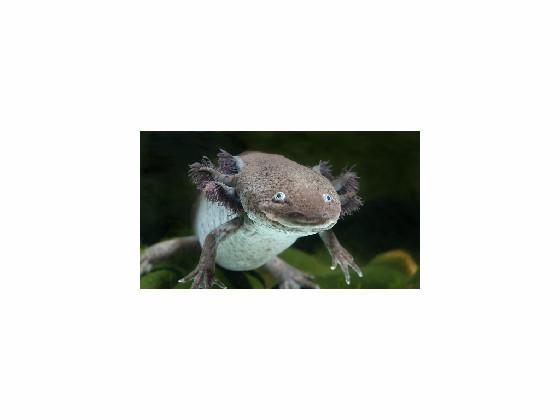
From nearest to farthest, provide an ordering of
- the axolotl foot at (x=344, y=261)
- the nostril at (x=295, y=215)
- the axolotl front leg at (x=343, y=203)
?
the nostril at (x=295, y=215), the axolotl front leg at (x=343, y=203), the axolotl foot at (x=344, y=261)

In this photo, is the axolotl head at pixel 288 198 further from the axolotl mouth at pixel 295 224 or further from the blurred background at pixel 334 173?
the blurred background at pixel 334 173

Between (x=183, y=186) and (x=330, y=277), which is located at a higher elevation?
(x=183, y=186)

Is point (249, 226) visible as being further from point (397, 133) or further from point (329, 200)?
point (397, 133)

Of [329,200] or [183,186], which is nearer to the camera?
[329,200]

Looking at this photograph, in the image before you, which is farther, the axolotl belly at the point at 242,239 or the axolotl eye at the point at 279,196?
the axolotl belly at the point at 242,239

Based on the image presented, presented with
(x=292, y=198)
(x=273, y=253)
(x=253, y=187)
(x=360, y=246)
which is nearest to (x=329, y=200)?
(x=292, y=198)

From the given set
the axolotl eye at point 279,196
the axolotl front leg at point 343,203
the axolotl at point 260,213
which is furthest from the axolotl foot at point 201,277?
the axolotl front leg at point 343,203

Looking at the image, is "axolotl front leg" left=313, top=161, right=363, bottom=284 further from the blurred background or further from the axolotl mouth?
the axolotl mouth
